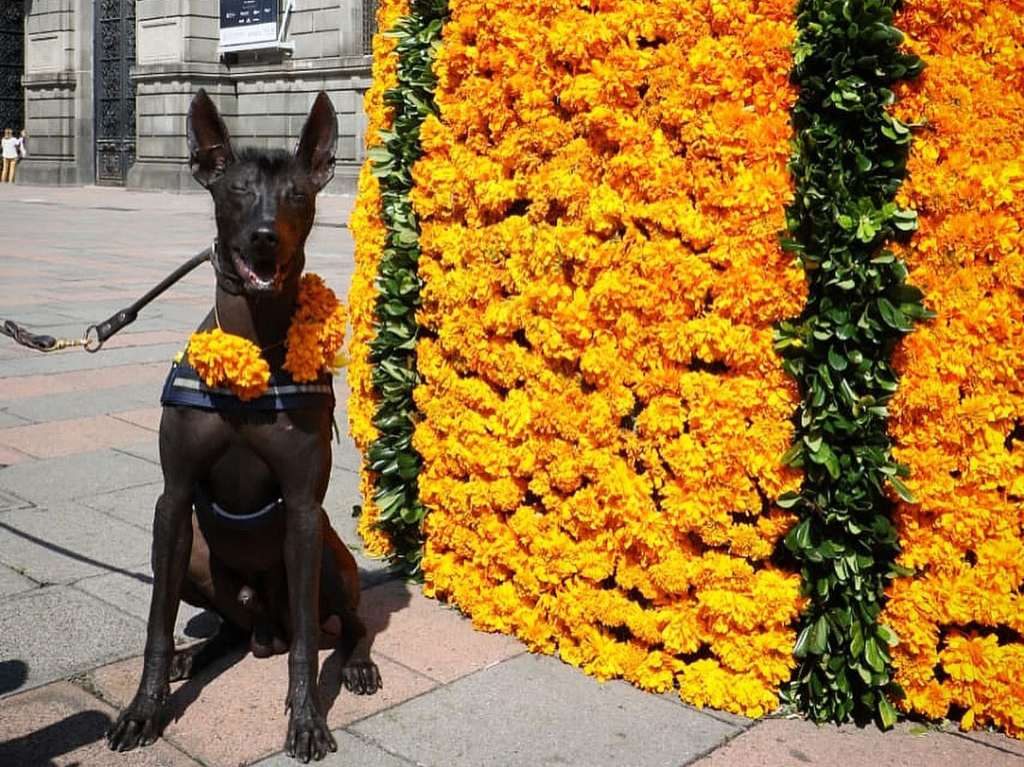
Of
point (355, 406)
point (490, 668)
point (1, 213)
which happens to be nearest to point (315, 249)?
point (1, 213)

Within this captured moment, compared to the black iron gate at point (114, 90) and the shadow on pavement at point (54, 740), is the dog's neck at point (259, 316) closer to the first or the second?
the shadow on pavement at point (54, 740)

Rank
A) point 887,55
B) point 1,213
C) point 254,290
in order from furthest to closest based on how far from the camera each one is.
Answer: point 1,213 < point 887,55 < point 254,290

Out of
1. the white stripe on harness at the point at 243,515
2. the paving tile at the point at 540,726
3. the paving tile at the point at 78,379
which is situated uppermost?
the white stripe on harness at the point at 243,515

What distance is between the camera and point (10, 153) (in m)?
38.6

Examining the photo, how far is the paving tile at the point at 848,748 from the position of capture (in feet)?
11.7

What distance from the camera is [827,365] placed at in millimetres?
3674

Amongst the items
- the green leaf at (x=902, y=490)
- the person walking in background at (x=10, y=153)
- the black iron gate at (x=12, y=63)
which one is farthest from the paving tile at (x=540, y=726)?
the black iron gate at (x=12, y=63)

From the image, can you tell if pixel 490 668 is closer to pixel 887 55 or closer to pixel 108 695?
pixel 108 695

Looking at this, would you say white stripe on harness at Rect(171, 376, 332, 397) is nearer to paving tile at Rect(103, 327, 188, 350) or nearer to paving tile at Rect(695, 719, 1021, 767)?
paving tile at Rect(695, 719, 1021, 767)

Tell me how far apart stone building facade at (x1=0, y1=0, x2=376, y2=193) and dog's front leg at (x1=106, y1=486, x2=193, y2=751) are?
79.6 ft

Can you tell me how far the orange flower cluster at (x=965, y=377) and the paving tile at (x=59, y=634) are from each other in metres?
2.64

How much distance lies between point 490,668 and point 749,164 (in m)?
1.91

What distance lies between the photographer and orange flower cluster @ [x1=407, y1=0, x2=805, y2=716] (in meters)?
3.78

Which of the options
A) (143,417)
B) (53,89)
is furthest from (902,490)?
(53,89)
